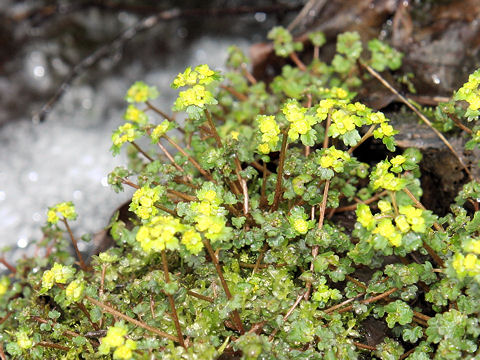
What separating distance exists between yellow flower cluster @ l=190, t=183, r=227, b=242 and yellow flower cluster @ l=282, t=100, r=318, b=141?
34cm

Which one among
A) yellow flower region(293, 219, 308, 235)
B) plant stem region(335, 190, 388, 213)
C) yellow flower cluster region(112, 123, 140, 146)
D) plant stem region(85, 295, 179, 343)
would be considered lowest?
plant stem region(335, 190, 388, 213)

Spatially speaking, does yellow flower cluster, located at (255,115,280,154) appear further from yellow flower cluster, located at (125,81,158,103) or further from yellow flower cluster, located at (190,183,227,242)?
yellow flower cluster, located at (125,81,158,103)

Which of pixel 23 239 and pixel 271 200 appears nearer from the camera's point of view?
pixel 271 200

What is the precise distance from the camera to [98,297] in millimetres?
1799

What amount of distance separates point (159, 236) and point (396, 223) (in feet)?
2.35

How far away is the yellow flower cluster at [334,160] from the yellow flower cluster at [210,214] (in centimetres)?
39

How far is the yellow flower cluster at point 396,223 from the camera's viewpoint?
1.44 meters

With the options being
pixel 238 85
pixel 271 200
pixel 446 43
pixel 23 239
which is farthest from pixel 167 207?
pixel 446 43

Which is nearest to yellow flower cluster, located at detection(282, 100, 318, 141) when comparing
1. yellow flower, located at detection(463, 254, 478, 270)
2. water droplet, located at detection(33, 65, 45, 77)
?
yellow flower, located at detection(463, 254, 478, 270)

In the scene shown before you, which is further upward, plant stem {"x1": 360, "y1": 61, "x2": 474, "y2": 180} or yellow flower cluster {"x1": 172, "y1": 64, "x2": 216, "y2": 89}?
yellow flower cluster {"x1": 172, "y1": 64, "x2": 216, "y2": 89}

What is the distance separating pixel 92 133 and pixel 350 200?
1916 millimetres

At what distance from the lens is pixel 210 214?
5.25 ft

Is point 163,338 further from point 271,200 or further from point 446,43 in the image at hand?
point 446,43

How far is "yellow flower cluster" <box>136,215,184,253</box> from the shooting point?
1406 mm
